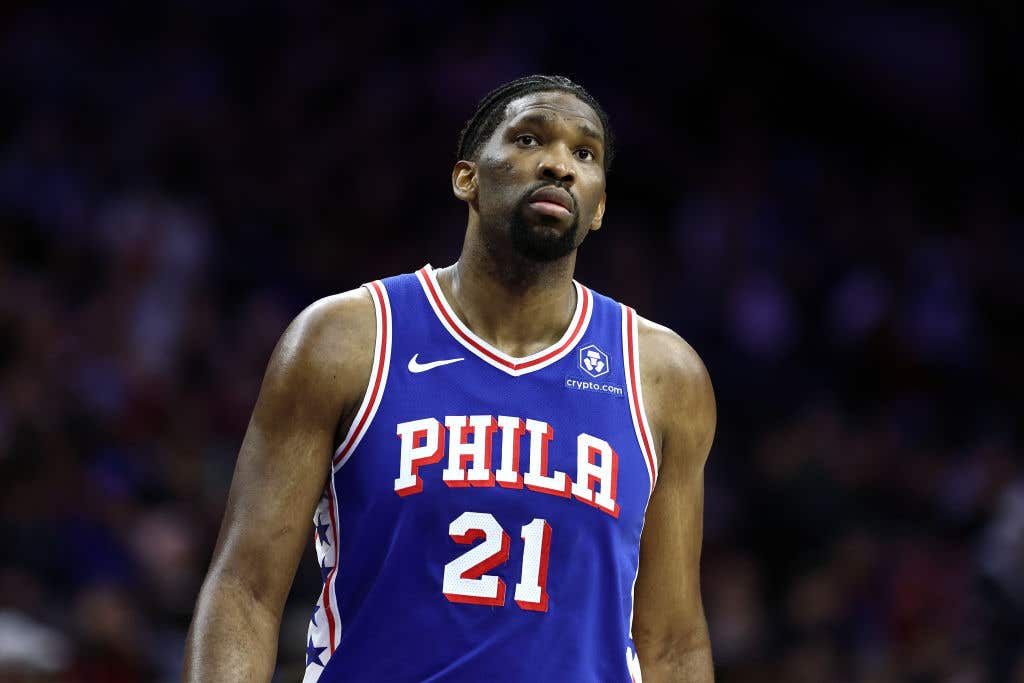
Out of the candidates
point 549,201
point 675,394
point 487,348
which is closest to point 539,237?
point 549,201

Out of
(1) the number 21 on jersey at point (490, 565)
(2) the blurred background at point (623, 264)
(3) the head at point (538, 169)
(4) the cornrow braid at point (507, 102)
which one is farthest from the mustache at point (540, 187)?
(2) the blurred background at point (623, 264)

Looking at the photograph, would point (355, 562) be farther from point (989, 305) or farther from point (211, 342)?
point (989, 305)

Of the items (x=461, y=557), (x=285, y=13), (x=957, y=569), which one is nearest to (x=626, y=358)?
(x=461, y=557)

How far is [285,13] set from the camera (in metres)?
11.4

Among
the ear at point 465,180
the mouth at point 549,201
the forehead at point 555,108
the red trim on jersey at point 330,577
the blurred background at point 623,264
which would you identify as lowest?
the red trim on jersey at point 330,577

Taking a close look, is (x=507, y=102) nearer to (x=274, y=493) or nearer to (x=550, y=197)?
(x=550, y=197)

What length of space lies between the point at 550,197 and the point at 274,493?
0.94 meters

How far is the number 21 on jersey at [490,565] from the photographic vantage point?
3.22 m

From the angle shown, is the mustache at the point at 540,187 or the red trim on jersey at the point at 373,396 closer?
the red trim on jersey at the point at 373,396

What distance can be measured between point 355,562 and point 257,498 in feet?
0.85

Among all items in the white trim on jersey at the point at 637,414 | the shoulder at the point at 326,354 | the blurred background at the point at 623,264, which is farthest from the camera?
the blurred background at the point at 623,264

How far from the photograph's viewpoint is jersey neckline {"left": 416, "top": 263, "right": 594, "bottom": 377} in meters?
3.51

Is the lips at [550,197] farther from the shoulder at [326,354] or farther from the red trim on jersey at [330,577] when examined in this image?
the red trim on jersey at [330,577]

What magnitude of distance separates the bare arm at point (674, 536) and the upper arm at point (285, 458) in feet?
2.54
